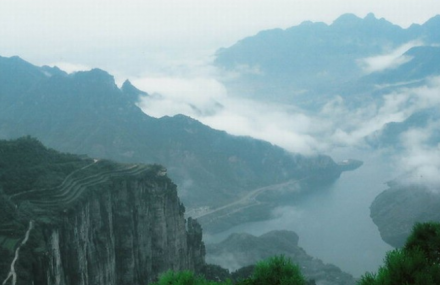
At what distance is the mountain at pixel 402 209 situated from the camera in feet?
307

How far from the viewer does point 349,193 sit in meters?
126

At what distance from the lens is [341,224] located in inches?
4063

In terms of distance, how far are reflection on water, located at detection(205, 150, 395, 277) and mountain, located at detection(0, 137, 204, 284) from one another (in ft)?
134

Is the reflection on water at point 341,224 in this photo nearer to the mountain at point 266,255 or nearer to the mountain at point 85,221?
the mountain at point 266,255

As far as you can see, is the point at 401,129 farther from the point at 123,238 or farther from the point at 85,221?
the point at 85,221

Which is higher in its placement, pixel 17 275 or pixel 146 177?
pixel 146 177

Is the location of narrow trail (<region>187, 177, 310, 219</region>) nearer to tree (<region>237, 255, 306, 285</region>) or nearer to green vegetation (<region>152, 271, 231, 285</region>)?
green vegetation (<region>152, 271, 231, 285</region>)

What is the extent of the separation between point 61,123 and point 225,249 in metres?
57.8

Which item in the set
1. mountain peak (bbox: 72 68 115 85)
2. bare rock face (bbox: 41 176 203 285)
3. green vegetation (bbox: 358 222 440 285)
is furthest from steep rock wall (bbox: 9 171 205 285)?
mountain peak (bbox: 72 68 115 85)

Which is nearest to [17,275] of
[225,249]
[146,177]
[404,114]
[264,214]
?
[146,177]

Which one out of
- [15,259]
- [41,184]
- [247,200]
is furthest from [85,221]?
[247,200]

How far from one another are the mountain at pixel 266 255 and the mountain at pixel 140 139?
24317mm

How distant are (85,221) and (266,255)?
4512 cm

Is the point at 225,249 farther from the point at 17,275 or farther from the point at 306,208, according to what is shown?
the point at 17,275
